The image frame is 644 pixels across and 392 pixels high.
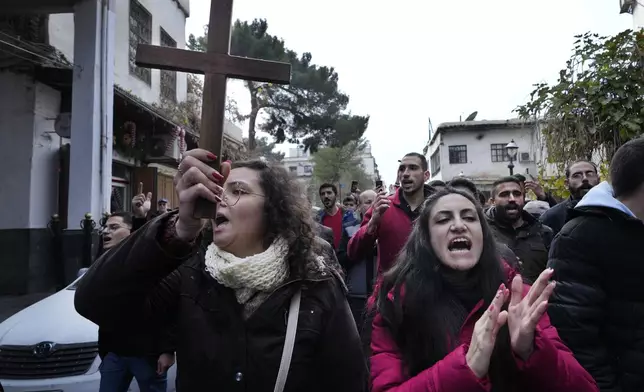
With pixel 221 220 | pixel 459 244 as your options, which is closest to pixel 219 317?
pixel 221 220

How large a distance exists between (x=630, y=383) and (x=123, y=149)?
1170 centimetres

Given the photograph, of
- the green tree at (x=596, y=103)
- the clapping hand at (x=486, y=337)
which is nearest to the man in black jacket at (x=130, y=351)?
the clapping hand at (x=486, y=337)

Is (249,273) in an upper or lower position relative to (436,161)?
lower

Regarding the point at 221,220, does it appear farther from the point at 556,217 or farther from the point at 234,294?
the point at 556,217

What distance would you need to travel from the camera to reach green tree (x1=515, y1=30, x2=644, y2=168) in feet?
18.0

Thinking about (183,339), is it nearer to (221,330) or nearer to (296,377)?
(221,330)

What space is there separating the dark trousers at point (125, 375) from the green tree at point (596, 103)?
570cm

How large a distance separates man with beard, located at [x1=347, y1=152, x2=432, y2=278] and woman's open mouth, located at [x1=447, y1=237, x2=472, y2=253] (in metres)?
1.95

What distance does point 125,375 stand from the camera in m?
3.42

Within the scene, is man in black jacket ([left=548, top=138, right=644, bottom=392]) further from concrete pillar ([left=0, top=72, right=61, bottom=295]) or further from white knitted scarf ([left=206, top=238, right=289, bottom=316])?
concrete pillar ([left=0, top=72, right=61, bottom=295])

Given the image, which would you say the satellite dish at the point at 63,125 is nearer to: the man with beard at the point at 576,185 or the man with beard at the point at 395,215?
the man with beard at the point at 395,215

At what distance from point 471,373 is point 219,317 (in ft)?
2.97

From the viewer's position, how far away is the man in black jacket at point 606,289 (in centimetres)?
202

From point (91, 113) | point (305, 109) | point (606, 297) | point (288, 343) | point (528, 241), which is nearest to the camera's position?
point (288, 343)
